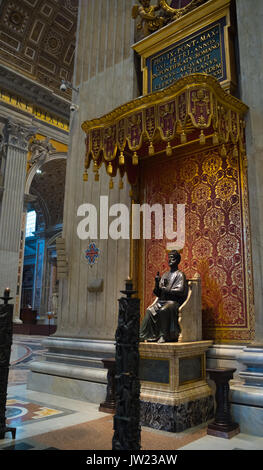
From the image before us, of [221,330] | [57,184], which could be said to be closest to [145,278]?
[221,330]

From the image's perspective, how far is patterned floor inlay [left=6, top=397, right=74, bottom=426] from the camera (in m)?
3.48

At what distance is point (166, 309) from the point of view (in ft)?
12.0

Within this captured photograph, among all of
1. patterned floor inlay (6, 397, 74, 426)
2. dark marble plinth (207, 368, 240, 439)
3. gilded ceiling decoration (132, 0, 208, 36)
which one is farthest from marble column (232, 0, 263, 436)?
patterned floor inlay (6, 397, 74, 426)

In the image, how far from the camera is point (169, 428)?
3.20 m

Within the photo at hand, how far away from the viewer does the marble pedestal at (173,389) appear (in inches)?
128

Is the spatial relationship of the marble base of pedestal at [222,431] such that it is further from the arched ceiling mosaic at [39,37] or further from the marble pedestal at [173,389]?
the arched ceiling mosaic at [39,37]

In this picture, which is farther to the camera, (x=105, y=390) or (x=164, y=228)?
(x=164, y=228)

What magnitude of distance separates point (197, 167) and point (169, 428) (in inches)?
113

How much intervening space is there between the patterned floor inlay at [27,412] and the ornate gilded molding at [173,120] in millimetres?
2645

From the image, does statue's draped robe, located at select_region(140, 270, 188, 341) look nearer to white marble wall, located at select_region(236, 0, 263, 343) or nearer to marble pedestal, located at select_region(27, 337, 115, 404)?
white marble wall, located at select_region(236, 0, 263, 343)

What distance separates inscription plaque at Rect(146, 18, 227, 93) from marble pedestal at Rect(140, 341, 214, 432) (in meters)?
3.06

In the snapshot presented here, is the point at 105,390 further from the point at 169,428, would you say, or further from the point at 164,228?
the point at 164,228

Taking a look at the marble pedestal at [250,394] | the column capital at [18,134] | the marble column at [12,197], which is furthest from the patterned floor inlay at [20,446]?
the column capital at [18,134]

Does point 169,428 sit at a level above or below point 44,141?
below
